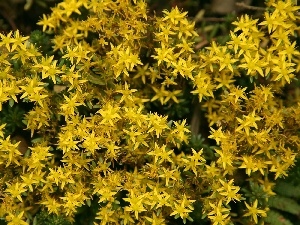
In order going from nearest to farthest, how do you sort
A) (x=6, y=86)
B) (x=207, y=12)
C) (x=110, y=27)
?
(x=6, y=86), (x=110, y=27), (x=207, y=12)

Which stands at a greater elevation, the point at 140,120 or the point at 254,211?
the point at 140,120

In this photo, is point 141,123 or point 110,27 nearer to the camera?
point 141,123

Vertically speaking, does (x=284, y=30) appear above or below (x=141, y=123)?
above

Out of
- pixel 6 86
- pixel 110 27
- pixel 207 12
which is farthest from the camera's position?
pixel 207 12

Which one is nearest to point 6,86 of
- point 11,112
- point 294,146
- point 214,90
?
point 11,112

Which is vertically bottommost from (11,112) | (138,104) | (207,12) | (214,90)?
(11,112)

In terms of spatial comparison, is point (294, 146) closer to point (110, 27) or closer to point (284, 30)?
point (284, 30)
